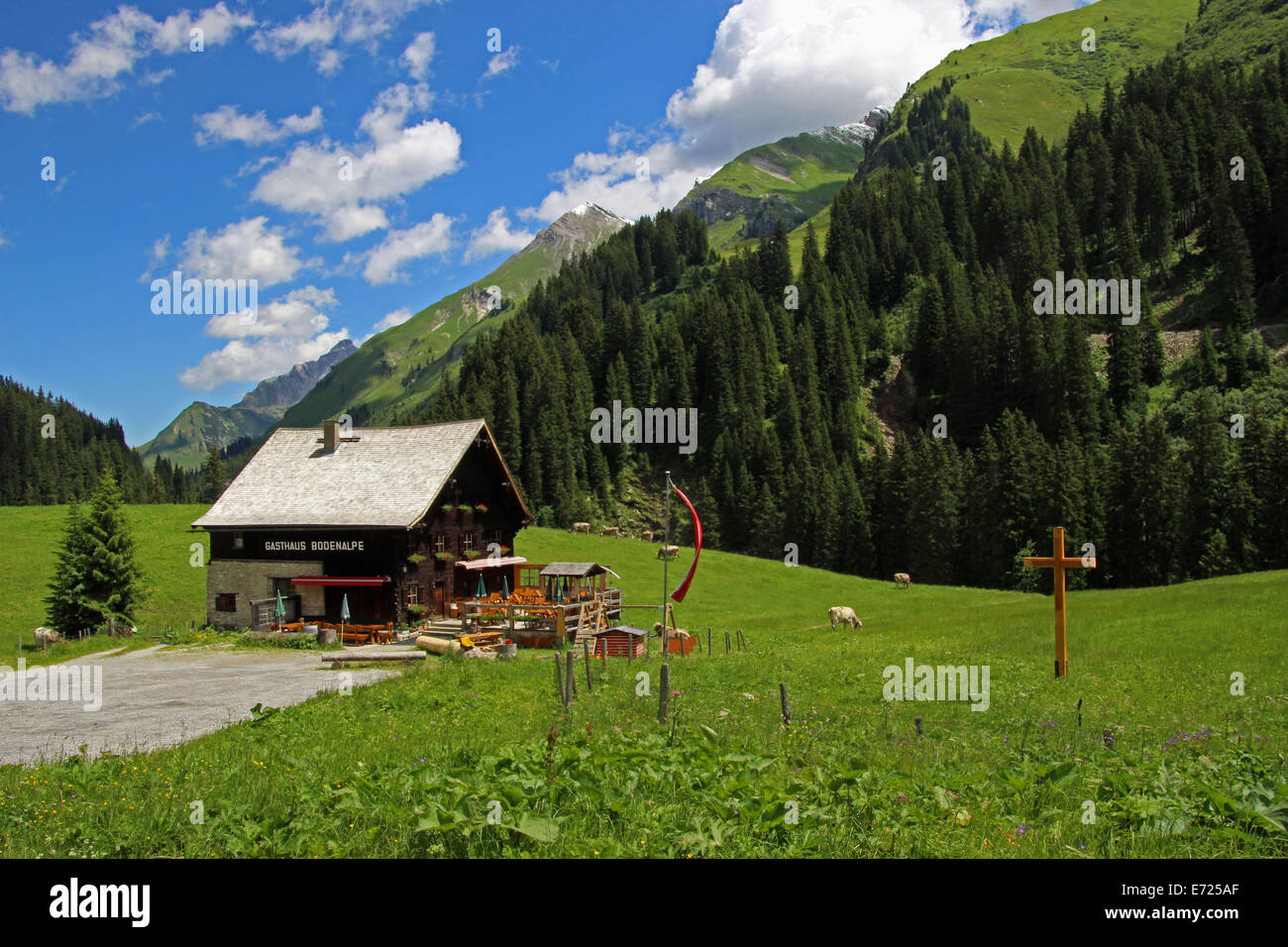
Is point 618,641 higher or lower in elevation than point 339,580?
lower

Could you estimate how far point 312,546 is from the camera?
39312mm

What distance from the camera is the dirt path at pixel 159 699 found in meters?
15.8

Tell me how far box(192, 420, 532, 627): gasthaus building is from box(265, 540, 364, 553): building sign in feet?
0.16

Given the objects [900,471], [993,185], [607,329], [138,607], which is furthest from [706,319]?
[138,607]

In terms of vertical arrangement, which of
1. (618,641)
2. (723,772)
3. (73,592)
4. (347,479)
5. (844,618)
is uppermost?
(347,479)

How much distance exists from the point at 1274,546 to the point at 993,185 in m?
121

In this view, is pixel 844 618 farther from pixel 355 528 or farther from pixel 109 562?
pixel 109 562

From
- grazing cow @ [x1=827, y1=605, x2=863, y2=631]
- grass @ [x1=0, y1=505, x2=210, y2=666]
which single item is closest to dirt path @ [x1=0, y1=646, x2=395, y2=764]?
grass @ [x1=0, y1=505, x2=210, y2=666]

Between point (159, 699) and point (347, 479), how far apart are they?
72.3 ft

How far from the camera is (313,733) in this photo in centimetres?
1462

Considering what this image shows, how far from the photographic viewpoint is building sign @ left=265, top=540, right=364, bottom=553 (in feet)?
128

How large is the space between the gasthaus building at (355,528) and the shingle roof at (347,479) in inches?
2.8

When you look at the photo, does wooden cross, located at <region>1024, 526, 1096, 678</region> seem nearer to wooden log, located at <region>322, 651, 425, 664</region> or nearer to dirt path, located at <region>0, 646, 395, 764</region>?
dirt path, located at <region>0, 646, 395, 764</region>

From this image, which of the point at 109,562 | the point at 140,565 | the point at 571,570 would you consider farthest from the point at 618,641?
the point at 140,565
